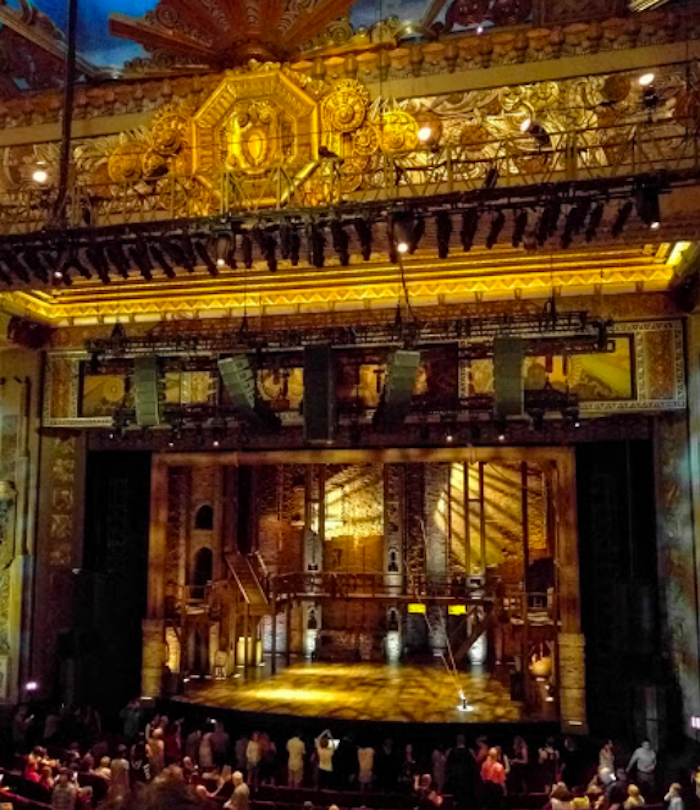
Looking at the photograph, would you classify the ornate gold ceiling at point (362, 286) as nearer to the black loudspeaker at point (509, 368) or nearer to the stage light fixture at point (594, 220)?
the black loudspeaker at point (509, 368)

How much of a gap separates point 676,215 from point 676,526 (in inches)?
201

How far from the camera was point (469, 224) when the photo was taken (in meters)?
9.84

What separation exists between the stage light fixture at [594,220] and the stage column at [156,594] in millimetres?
9204

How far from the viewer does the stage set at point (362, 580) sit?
15.2 meters

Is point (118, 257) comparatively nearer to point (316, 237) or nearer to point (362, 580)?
point (316, 237)

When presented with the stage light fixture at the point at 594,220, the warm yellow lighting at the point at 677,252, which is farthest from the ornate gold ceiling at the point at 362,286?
the stage light fixture at the point at 594,220

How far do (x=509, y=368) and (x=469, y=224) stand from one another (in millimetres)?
2602

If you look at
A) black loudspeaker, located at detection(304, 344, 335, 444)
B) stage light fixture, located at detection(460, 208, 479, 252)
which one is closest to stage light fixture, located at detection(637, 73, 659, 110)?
stage light fixture, located at detection(460, 208, 479, 252)

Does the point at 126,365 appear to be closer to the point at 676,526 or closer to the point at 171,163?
the point at 171,163

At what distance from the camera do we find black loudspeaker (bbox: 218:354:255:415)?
12.3 metres

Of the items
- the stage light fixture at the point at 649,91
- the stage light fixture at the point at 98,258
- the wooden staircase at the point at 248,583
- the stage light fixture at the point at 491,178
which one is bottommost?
the wooden staircase at the point at 248,583

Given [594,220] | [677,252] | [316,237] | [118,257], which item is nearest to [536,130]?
[594,220]

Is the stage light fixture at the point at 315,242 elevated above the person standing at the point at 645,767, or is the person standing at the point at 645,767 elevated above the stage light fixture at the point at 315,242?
the stage light fixture at the point at 315,242

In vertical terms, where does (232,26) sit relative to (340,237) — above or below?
above
